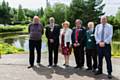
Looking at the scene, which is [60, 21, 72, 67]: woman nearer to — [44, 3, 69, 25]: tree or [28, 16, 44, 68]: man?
[28, 16, 44, 68]: man

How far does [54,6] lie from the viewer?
213 feet

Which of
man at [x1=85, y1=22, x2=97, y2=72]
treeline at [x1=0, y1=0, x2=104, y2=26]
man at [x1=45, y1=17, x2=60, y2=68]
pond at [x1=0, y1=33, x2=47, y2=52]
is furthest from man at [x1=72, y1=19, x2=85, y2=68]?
treeline at [x1=0, y1=0, x2=104, y2=26]

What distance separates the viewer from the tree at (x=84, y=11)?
57062mm

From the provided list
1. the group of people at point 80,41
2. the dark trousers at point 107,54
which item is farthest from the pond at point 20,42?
the dark trousers at point 107,54

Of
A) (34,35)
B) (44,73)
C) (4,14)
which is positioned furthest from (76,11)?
(44,73)

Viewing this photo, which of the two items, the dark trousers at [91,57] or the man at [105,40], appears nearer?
the man at [105,40]

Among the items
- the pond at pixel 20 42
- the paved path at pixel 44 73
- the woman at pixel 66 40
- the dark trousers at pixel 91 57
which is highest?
the woman at pixel 66 40

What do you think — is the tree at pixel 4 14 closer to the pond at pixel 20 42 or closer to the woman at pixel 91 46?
the pond at pixel 20 42

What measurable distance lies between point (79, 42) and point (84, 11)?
4610 centimetres

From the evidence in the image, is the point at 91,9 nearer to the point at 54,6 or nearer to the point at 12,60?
the point at 54,6

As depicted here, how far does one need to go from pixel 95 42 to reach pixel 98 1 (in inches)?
2047

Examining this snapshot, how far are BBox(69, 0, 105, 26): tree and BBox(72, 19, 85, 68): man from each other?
144ft

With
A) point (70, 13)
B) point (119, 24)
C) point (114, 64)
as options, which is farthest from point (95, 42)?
point (70, 13)

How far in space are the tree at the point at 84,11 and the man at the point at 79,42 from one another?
43899 mm
